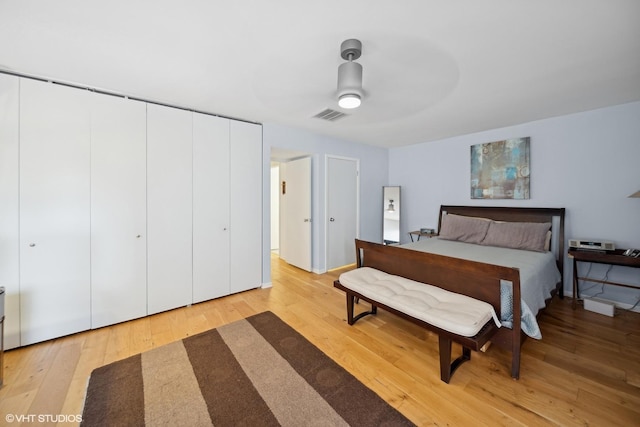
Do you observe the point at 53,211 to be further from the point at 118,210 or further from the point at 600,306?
the point at 600,306

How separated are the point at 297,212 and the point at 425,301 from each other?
2.86m

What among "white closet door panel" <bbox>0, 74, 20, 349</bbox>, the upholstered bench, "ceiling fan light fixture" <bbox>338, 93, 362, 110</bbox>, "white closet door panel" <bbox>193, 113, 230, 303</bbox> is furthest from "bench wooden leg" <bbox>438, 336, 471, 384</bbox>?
"white closet door panel" <bbox>0, 74, 20, 349</bbox>

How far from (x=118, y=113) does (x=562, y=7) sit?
354cm

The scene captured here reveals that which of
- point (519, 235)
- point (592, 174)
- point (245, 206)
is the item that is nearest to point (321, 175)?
point (245, 206)

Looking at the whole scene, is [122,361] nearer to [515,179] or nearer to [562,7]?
[562,7]

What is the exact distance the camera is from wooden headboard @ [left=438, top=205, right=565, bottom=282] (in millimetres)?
3096

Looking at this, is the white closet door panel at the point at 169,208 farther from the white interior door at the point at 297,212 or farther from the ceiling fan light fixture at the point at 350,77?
the ceiling fan light fixture at the point at 350,77

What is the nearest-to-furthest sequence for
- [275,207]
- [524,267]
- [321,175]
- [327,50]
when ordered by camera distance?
1. [327,50]
2. [524,267]
3. [321,175]
4. [275,207]

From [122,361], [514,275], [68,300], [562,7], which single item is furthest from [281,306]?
[562,7]

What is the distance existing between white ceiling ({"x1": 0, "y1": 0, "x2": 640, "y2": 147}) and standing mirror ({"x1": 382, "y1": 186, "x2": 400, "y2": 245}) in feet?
7.14

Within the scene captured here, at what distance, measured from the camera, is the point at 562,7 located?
1.37 meters

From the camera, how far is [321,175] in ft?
13.2

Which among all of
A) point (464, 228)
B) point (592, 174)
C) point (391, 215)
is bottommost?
point (464, 228)

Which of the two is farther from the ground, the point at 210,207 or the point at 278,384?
the point at 210,207
